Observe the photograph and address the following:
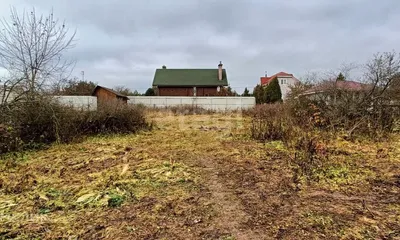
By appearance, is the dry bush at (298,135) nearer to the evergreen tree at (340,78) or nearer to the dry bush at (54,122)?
the evergreen tree at (340,78)

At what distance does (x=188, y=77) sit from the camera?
32.1 metres

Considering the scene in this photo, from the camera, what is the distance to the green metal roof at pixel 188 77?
31234 millimetres

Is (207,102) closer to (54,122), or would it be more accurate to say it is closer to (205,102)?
(205,102)

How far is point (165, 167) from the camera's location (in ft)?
13.1

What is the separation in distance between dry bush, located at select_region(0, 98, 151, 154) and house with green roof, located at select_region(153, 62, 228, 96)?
2275 cm

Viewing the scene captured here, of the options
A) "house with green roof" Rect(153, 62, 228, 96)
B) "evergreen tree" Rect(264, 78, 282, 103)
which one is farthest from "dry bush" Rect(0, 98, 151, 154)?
"house with green roof" Rect(153, 62, 228, 96)

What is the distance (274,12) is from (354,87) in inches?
153

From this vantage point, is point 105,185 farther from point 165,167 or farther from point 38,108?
point 38,108

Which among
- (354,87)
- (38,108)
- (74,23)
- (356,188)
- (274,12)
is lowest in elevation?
(356,188)

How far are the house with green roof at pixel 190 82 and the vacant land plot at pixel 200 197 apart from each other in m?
26.5

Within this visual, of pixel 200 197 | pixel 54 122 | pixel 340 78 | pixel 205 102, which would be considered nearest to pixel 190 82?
pixel 205 102

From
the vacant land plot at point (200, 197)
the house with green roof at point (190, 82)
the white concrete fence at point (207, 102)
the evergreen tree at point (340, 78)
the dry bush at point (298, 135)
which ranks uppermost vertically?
the house with green roof at point (190, 82)

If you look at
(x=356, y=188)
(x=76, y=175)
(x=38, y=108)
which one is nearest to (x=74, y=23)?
(x=38, y=108)

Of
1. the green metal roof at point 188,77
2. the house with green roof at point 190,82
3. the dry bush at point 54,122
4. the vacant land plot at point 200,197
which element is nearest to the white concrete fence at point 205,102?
the house with green roof at point 190,82
